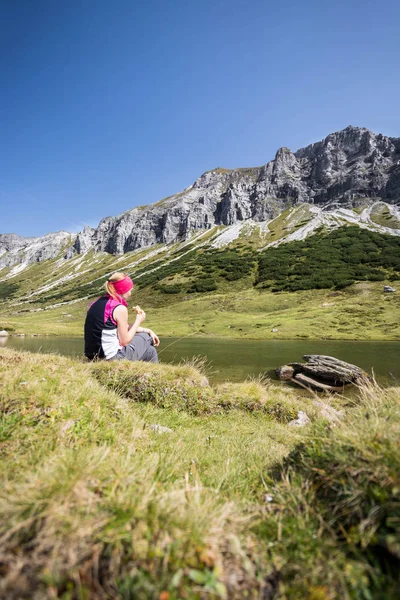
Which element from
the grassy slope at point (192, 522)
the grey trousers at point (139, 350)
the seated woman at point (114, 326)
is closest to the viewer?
the grassy slope at point (192, 522)

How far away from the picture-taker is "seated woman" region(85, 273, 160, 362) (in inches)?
318

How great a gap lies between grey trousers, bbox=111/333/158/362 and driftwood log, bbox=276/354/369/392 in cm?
1043

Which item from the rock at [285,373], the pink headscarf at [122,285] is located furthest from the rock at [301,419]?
the rock at [285,373]

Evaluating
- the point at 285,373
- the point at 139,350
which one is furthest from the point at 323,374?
the point at 139,350

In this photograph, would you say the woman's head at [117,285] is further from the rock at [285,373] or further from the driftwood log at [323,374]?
the rock at [285,373]

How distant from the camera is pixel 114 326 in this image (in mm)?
8688

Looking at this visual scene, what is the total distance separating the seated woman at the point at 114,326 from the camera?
809cm

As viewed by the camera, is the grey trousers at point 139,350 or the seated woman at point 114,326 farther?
the grey trousers at point 139,350

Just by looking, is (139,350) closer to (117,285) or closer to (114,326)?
(114,326)

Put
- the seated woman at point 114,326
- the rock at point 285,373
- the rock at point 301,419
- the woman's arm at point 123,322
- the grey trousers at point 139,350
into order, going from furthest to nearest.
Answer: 1. the rock at point 285,373
2. the grey trousers at point 139,350
3. the rock at point 301,419
4. the seated woman at point 114,326
5. the woman's arm at point 123,322

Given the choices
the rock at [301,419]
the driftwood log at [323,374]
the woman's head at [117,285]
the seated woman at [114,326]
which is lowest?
the driftwood log at [323,374]

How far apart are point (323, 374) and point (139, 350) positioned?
13993 mm

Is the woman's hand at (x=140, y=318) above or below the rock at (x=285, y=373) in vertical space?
above

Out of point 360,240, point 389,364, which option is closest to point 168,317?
point 389,364
